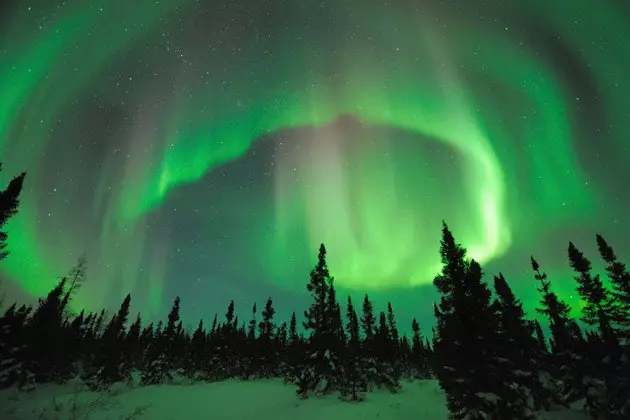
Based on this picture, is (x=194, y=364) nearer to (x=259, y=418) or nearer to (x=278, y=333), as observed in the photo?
(x=278, y=333)

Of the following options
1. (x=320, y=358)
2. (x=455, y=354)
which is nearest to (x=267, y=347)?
(x=320, y=358)

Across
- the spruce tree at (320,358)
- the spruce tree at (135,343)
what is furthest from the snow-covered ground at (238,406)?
the spruce tree at (135,343)

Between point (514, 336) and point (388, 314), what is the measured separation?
57214 millimetres

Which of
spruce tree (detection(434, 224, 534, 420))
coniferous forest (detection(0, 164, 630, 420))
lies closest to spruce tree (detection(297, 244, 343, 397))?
coniferous forest (detection(0, 164, 630, 420))

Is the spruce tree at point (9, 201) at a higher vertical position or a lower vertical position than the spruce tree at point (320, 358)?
higher

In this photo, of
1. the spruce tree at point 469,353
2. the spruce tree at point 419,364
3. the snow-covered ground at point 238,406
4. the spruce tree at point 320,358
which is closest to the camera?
the spruce tree at point 469,353

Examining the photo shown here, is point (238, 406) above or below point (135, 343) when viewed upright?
below

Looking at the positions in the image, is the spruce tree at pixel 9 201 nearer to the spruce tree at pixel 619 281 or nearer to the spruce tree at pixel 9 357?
the spruce tree at pixel 9 357

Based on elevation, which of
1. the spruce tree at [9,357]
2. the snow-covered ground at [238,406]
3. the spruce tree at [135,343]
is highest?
the spruce tree at [135,343]

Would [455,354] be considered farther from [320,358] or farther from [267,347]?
[267,347]

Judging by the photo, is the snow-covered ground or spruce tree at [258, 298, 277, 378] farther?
spruce tree at [258, 298, 277, 378]

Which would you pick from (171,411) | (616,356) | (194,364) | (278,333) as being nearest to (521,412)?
(616,356)

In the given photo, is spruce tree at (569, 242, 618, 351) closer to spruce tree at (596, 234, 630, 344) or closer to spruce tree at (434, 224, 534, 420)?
spruce tree at (596, 234, 630, 344)

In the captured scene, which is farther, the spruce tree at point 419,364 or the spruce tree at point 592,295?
the spruce tree at point 419,364
